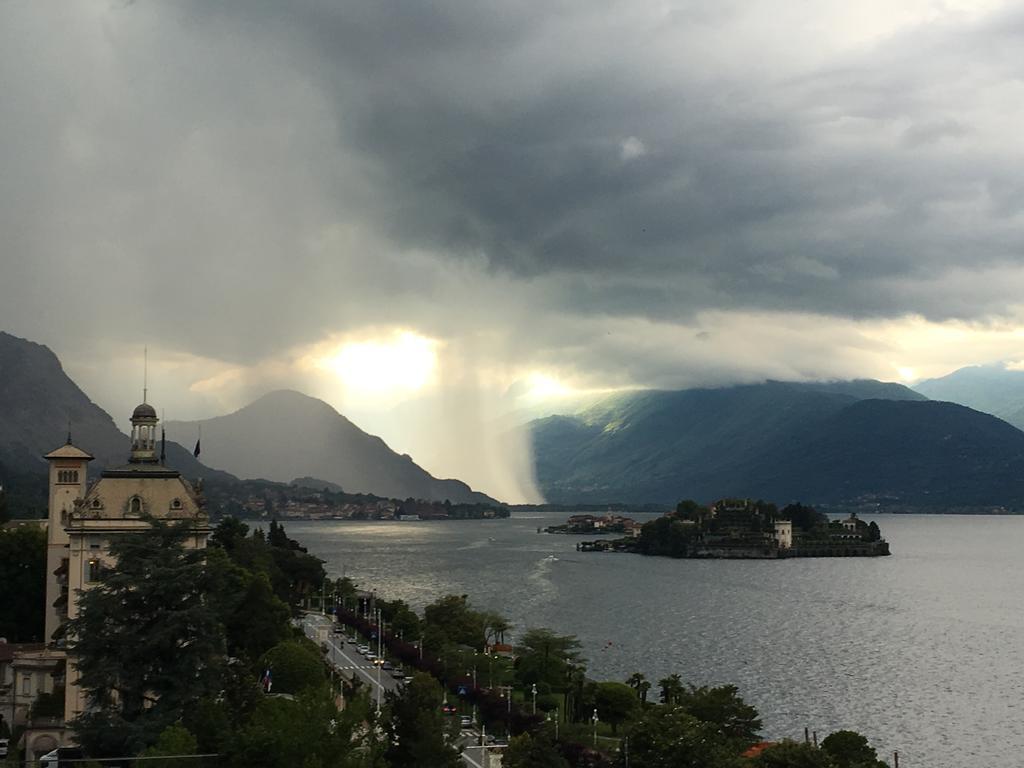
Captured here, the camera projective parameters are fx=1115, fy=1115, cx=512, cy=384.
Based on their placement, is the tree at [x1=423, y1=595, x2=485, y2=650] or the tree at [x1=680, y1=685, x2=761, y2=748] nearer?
the tree at [x1=680, y1=685, x2=761, y2=748]

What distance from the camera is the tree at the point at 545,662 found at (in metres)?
79.1

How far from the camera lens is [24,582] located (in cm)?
7169

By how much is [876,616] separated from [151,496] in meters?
108

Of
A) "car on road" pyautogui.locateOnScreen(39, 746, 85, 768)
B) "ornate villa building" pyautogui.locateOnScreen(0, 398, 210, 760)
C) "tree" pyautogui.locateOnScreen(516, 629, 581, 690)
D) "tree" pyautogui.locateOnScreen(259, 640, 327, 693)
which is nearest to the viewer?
"car on road" pyautogui.locateOnScreen(39, 746, 85, 768)

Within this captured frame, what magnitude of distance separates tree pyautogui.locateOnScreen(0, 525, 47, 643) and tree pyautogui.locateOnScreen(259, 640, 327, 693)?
1594 centimetres

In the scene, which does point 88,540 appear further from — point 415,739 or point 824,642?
point 824,642

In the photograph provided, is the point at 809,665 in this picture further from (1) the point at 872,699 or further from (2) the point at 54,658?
(2) the point at 54,658

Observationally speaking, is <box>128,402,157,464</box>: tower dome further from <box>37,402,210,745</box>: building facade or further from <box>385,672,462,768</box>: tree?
<box>385,672,462,768</box>: tree

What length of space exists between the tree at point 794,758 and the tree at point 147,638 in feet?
80.4

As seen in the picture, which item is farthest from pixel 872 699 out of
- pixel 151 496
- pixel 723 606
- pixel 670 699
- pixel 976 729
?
pixel 723 606

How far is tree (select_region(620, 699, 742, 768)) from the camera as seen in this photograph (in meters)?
48.2

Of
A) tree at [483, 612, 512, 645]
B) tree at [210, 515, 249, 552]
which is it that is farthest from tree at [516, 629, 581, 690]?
tree at [210, 515, 249, 552]

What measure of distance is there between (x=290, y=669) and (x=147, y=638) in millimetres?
20219

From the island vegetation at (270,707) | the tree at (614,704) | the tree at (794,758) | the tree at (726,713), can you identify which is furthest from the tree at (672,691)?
the tree at (794,758)
